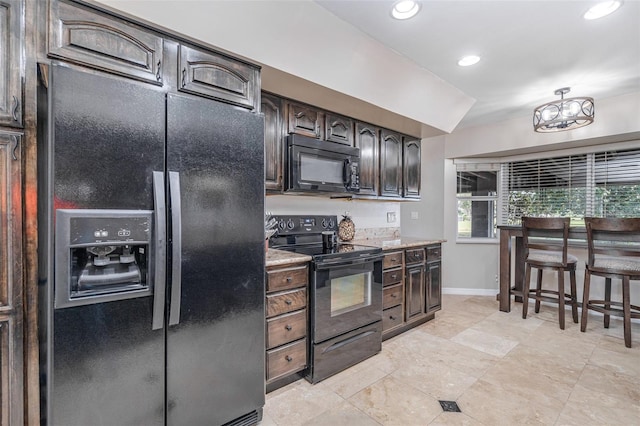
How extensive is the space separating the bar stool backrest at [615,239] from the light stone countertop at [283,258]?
2.91 meters

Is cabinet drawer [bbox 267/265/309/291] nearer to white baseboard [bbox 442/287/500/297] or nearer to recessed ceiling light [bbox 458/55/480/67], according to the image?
recessed ceiling light [bbox 458/55/480/67]

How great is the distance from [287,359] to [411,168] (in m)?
2.60

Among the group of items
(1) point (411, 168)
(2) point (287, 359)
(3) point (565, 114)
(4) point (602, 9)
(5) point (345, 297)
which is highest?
(4) point (602, 9)

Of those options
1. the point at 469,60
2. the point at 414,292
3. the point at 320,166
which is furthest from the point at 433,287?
the point at 469,60

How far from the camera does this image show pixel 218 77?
1711 millimetres

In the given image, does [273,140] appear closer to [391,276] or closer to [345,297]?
[345,297]

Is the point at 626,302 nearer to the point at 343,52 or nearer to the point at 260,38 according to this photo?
the point at 343,52

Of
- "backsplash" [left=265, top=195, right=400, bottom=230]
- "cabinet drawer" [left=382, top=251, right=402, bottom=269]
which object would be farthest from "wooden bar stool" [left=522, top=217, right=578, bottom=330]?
"cabinet drawer" [left=382, top=251, right=402, bottom=269]

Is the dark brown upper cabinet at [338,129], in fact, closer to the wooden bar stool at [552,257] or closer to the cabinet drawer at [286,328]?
the cabinet drawer at [286,328]

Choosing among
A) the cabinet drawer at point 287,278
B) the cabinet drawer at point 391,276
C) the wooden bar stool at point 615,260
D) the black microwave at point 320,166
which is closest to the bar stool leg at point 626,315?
the wooden bar stool at point 615,260

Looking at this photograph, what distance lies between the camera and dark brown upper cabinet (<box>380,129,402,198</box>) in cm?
325

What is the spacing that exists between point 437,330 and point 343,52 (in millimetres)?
2841

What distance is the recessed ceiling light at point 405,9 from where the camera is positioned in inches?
72.2

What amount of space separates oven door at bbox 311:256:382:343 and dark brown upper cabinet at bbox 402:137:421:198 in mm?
1351
